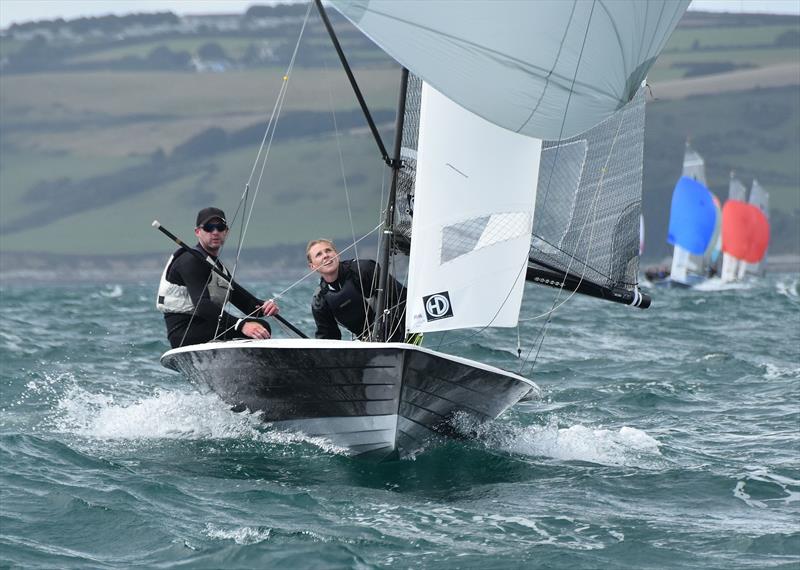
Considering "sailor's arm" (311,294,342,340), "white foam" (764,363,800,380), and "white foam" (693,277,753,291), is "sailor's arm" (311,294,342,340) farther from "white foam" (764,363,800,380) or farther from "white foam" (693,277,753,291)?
"white foam" (693,277,753,291)

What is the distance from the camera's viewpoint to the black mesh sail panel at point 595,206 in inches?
321

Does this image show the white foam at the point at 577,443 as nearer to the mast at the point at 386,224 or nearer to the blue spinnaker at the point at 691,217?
the mast at the point at 386,224

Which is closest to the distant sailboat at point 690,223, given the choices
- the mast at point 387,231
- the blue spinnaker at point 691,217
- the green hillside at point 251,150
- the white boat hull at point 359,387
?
the blue spinnaker at point 691,217

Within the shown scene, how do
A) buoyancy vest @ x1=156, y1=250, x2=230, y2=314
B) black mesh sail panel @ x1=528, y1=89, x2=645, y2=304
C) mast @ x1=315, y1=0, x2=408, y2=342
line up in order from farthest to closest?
black mesh sail panel @ x1=528, y1=89, x2=645, y2=304 < buoyancy vest @ x1=156, y1=250, x2=230, y2=314 < mast @ x1=315, y1=0, x2=408, y2=342

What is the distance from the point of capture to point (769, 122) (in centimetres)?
16762

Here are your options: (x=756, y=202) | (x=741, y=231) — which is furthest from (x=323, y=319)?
(x=756, y=202)

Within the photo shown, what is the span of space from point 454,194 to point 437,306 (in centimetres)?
66

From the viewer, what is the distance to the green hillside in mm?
150125

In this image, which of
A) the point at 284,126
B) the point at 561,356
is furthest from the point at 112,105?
the point at 561,356

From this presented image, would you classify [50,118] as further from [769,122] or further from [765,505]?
[765,505]

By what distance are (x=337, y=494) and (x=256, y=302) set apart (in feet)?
6.97

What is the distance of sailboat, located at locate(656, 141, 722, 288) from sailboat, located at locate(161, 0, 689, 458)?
131 feet

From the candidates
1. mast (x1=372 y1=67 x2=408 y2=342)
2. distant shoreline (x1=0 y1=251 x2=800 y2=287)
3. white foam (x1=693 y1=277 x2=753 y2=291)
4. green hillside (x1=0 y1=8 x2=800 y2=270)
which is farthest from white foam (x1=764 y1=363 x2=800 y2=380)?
green hillside (x1=0 y1=8 x2=800 y2=270)

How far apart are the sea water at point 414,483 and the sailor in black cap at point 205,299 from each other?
0.51 metres
